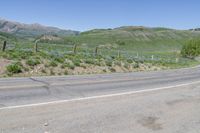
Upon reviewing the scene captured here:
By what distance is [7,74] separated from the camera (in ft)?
60.8

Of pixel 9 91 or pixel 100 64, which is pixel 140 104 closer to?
pixel 9 91

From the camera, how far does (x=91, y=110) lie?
9969 mm

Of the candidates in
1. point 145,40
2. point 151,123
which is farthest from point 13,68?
point 145,40

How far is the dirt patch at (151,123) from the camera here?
28.2 feet

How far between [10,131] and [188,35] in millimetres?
175955

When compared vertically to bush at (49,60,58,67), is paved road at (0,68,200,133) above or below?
below

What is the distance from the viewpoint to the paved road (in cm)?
809

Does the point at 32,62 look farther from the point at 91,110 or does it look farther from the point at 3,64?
the point at 91,110

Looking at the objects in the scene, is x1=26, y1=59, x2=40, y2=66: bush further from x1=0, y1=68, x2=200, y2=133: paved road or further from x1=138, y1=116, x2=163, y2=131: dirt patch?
x1=138, y1=116, x2=163, y2=131: dirt patch

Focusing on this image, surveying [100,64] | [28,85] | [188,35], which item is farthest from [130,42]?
[28,85]

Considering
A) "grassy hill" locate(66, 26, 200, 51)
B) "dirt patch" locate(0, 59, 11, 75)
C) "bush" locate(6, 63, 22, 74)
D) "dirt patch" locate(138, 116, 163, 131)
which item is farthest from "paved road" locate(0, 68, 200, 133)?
"grassy hill" locate(66, 26, 200, 51)

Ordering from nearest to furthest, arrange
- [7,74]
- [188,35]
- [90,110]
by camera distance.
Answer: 1. [90,110]
2. [7,74]
3. [188,35]

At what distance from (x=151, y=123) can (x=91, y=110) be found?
1.86 meters

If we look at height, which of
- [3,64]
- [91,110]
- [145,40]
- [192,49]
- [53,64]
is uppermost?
[145,40]
